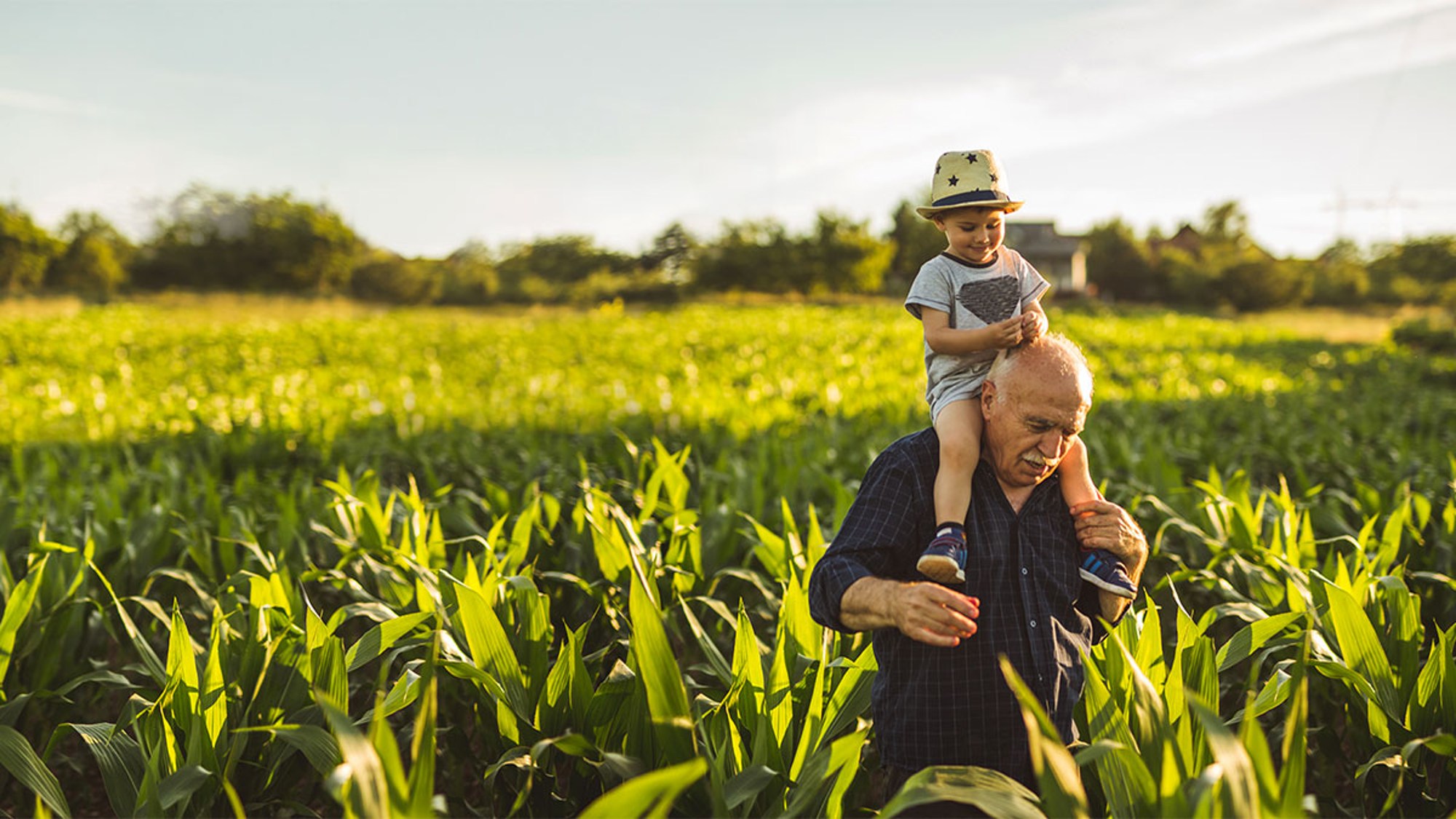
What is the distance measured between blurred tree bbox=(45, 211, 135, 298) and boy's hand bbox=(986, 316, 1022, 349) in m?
46.6

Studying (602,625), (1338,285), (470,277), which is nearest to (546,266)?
(470,277)

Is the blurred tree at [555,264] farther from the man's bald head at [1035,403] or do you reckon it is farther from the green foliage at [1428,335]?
the man's bald head at [1035,403]

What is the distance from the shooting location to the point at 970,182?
1.60 metres

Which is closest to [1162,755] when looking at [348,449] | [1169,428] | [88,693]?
[88,693]

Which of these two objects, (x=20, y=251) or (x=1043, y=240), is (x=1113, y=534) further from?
(x=1043, y=240)

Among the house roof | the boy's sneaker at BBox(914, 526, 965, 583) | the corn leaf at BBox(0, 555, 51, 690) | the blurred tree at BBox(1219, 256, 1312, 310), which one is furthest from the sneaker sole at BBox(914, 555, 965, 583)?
the house roof

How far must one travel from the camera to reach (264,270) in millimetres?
46625

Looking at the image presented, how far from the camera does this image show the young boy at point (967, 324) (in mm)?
1582

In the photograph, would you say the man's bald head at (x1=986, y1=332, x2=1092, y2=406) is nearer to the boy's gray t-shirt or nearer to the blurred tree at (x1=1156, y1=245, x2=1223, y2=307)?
the boy's gray t-shirt

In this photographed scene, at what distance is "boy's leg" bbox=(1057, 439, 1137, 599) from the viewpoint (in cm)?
163

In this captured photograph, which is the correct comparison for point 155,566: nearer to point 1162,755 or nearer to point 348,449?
point 348,449

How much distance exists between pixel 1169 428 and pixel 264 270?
4751cm

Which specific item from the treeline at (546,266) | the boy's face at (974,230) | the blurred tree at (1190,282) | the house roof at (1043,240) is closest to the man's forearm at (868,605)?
the boy's face at (974,230)

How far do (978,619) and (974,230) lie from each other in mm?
670
